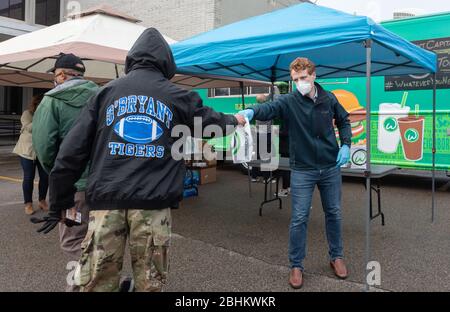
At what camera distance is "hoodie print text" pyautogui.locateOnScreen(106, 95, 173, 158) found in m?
2.12

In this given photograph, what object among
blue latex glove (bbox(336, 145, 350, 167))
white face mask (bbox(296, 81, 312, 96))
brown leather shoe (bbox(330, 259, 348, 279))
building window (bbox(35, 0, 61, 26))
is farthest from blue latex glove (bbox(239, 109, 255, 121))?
building window (bbox(35, 0, 61, 26))

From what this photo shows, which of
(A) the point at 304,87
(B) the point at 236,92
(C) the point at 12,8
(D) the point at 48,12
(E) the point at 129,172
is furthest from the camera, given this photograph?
(D) the point at 48,12

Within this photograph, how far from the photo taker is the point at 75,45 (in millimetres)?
5293

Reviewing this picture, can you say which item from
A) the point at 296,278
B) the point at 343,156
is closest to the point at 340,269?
the point at 296,278

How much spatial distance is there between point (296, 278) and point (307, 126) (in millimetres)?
1321

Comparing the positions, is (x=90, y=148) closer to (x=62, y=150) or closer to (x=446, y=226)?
(x=62, y=150)

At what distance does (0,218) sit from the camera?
568 centimetres

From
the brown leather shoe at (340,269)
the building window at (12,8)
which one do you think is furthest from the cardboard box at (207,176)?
the building window at (12,8)

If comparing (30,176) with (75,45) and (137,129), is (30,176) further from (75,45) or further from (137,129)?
(137,129)

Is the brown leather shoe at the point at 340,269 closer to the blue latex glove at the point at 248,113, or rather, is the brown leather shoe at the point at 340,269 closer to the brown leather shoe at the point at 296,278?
the brown leather shoe at the point at 296,278

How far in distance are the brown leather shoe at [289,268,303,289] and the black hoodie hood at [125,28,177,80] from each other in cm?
212

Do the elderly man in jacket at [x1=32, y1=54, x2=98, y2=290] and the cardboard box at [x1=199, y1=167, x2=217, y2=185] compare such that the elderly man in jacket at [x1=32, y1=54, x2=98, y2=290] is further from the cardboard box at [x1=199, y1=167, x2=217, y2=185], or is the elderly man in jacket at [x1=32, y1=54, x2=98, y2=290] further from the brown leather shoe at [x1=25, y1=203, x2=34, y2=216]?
the cardboard box at [x1=199, y1=167, x2=217, y2=185]

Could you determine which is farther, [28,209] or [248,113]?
[28,209]
